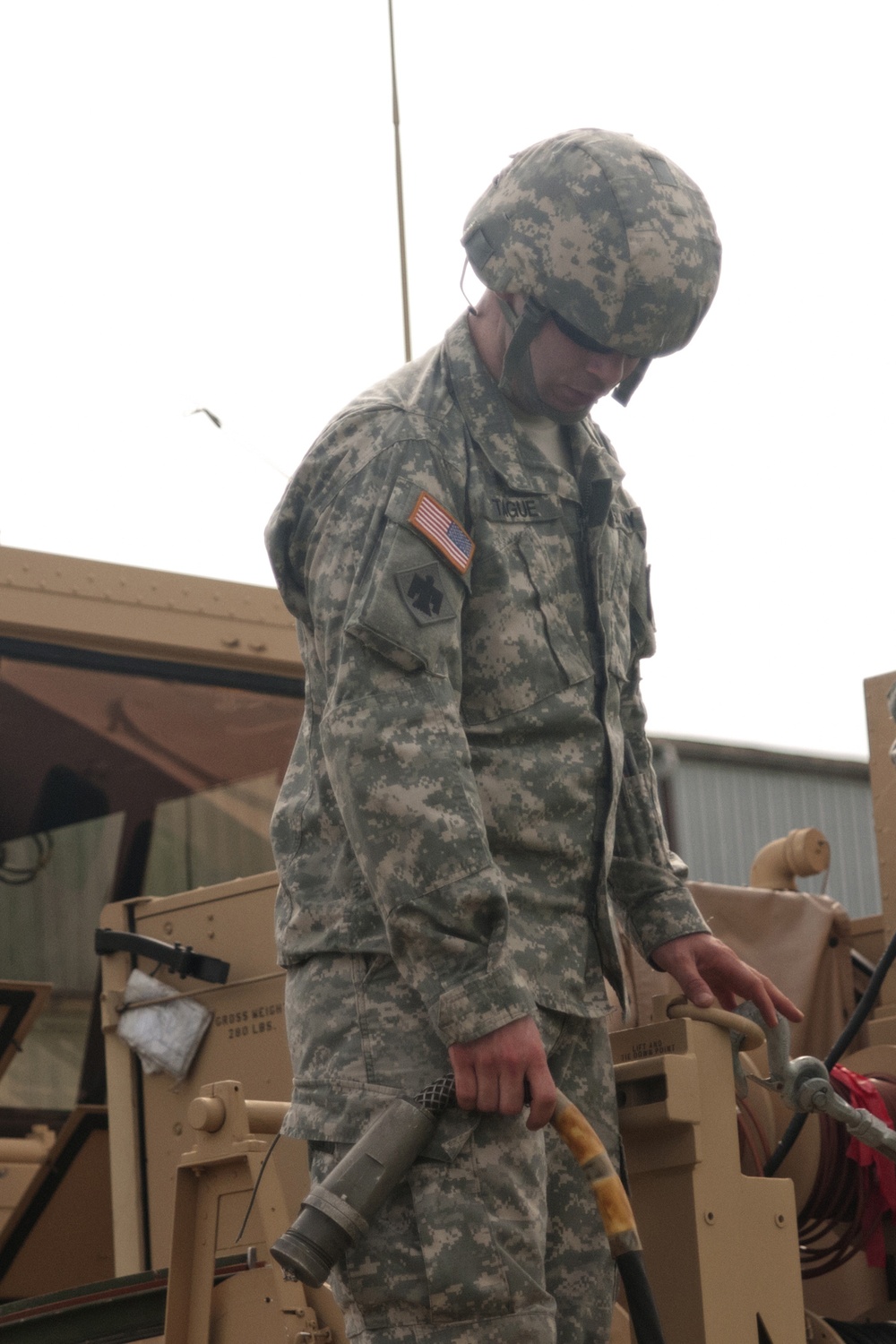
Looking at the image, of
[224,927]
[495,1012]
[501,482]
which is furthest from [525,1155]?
[224,927]

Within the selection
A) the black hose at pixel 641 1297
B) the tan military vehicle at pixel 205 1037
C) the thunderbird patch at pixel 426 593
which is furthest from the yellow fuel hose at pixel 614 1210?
the thunderbird patch at pixel 426 593

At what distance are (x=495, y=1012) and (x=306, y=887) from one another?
0.32 metres

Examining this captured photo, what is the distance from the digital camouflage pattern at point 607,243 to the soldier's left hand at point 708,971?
777mm

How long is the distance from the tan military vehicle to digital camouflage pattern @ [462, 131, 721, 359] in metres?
0.94

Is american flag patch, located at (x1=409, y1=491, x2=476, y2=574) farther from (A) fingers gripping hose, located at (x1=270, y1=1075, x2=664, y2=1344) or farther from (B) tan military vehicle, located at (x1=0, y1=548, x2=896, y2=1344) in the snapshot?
(B) tan military vehicle, located at (x1=0, y1=548, x2=896, y2=1344)

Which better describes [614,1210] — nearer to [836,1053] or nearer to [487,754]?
[487,754]

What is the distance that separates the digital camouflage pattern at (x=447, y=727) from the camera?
6.48ft

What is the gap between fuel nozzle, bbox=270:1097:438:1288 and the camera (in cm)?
191

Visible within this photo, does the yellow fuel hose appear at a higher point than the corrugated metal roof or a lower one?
lower

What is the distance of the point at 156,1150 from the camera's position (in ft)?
13.1

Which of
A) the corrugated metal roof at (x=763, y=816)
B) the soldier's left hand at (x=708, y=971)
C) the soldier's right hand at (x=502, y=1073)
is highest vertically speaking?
the corrugated metal roof at (x=763, y=816)

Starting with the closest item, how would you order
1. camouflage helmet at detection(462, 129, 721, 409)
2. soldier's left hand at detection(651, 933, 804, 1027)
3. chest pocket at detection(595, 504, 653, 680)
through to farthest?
camouflage helmet at detection(462, 129, 721, 409) < chest pocket at detection(595, 504, 653, 680) < soldier's left hand at detection(651, 933, 804, 1027)

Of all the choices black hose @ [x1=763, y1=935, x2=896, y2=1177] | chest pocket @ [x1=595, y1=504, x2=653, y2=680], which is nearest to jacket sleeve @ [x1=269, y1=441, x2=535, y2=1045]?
chest pocket @ [x1=595, y1=504, x2=653, y2=680]

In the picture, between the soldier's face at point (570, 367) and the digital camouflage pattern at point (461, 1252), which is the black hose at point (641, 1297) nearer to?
the digital camouflage pattern at point (461, 1252)
